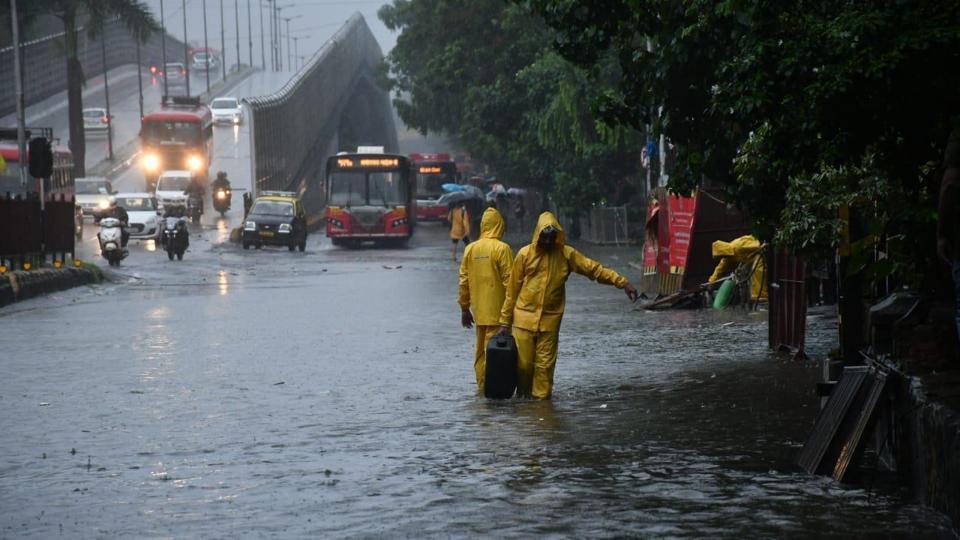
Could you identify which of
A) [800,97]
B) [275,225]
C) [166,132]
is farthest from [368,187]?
[800,97]

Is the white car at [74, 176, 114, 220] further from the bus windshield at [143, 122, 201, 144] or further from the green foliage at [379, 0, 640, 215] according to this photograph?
the bus windshield at [143, 122, 201, 144]

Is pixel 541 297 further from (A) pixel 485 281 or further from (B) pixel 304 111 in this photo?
(B) pixel 304 111

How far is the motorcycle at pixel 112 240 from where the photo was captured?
124ft

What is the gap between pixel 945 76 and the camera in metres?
9.72

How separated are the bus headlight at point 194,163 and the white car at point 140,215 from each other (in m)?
24.0

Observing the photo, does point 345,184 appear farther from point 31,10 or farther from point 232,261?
point 31,10

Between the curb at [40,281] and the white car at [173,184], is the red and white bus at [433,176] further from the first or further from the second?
the curb at [40,281]

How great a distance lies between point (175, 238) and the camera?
41.7 metres

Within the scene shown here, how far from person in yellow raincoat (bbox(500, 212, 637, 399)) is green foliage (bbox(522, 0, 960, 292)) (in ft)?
4.91

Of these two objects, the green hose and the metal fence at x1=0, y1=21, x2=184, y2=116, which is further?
the metal fence at x1=0, y1=21, x2=184, y2=116

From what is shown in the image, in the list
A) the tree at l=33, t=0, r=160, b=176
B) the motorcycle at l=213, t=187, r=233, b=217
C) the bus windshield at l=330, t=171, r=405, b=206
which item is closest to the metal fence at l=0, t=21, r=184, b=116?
the tree at l=33, t=0, r=160, b=176

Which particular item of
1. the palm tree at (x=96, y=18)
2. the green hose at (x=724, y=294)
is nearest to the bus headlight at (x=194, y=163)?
the palm tree at (x=96, y=18)

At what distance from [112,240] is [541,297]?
26306 mm

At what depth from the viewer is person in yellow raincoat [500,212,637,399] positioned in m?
13.0
